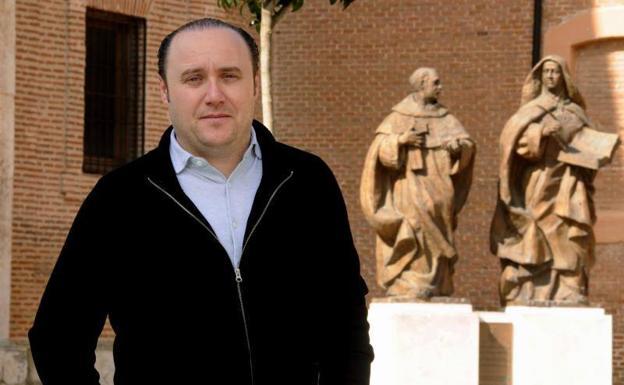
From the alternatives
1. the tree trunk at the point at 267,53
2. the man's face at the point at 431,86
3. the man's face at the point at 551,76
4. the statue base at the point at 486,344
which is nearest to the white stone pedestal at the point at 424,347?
the statue base at the point at 486,344

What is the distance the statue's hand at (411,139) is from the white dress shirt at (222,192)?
41.9ft

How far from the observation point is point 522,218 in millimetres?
16922

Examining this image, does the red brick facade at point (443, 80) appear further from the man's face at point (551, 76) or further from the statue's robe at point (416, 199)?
the man's face at point (551, 76)

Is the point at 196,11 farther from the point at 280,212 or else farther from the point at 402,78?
the point at 280,212

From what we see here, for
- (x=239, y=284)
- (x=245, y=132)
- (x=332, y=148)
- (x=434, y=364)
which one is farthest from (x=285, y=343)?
(x=332, y=148)

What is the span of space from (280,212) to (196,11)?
59.2ft

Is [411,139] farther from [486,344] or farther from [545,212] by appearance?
[486,344]

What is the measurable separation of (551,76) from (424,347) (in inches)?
111

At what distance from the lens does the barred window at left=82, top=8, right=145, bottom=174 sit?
20828 millimetres

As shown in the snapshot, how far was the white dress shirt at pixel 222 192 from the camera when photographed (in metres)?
3.68

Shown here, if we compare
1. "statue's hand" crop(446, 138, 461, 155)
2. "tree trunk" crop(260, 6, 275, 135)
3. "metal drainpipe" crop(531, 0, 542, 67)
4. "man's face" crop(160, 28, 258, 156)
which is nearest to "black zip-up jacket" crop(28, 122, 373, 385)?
"man's face" crop(160, 28, 258, 156)

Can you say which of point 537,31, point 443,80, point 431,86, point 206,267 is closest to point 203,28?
point 206,267

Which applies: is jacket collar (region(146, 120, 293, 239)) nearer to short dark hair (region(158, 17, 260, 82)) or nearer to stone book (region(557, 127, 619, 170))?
short dark hair (region(158, 17, 260, 82))

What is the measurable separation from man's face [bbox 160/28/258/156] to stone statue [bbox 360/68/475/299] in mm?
12883
